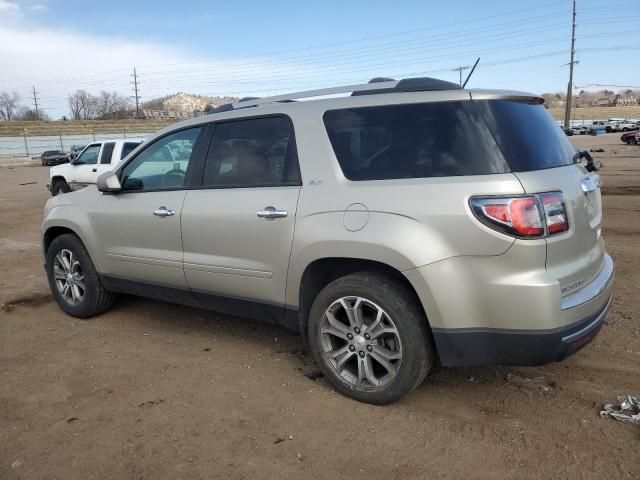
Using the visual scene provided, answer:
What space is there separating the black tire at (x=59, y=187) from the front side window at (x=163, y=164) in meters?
12.3

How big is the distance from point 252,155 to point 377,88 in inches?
39.5

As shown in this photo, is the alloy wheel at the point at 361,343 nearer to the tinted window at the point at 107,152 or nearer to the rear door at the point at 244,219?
the rear door at the point at 244,219

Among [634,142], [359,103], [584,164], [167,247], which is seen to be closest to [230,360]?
[167,247]

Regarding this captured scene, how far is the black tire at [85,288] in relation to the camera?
489 centimetres

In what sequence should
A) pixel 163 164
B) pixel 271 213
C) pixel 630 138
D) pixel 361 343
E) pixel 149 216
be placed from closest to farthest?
pixel 361 343
pixel 271 213
pixel 149 216
pixel 163 164
pixel 630 138

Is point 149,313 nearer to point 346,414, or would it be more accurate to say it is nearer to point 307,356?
point 307,356

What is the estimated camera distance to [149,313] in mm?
5211

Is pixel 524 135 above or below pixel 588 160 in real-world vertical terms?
above

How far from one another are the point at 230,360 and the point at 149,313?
61.7 inches

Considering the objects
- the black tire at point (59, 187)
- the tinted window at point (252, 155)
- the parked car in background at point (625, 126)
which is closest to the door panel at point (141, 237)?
the tinted window at point (252, 155)

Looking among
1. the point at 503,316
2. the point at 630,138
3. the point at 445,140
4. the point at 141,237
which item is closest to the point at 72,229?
the point at 141,237

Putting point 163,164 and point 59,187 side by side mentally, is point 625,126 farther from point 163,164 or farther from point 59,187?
point 163,164

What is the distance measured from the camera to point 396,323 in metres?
3.04

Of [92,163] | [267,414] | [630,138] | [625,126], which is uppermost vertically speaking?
[92,163]
